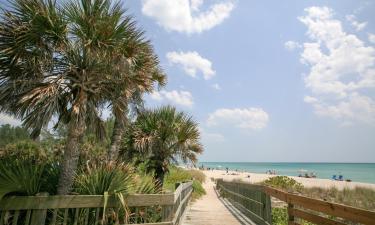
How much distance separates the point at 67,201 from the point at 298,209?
13.0 ft

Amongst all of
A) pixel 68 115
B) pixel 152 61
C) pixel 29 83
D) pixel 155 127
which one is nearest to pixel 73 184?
pixel 68 115

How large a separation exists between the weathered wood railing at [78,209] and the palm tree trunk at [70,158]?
487mm

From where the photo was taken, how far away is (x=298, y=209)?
5.80m

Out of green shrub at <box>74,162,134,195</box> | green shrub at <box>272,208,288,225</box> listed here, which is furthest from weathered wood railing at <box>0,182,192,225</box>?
green shrub at <box>272,208,288,225</box>

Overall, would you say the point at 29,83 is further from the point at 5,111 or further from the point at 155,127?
the point at 155,127

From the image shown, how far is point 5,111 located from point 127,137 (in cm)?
701

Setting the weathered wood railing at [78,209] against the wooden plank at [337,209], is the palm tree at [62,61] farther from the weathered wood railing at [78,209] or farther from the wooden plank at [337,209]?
the wooden plank at [337,209]

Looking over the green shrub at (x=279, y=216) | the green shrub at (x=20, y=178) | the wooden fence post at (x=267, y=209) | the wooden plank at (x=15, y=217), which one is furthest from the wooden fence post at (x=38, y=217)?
the green shrub at (x=279, y=216)

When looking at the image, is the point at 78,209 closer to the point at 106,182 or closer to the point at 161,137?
the point at 106,182

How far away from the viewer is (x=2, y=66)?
5.94 meters

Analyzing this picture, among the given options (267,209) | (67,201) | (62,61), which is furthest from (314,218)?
(62,61)

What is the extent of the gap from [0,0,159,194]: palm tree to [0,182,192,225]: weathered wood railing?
0.67 meters

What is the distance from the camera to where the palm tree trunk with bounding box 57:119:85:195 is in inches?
211

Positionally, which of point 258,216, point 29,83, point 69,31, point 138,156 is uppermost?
point 69,31
